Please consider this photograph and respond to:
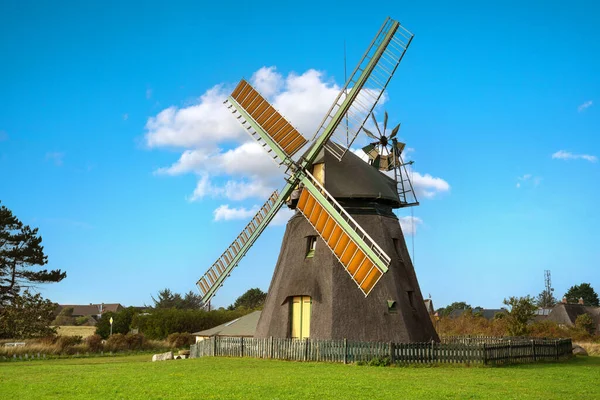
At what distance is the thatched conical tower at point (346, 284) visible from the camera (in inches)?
872

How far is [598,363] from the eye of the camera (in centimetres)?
2541

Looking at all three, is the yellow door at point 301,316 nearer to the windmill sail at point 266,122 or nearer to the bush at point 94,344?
the windmill sail at point 266,122

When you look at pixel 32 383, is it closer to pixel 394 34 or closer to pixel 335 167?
pixel 335 167

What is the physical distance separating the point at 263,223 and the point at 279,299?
3366mm

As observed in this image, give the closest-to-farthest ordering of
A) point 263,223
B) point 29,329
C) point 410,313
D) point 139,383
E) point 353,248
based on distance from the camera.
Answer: point 139,383
point 353,248
point 410,313
point 263,223
point 29,329

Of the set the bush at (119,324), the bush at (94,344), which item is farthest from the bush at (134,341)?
the bush at (119,324)

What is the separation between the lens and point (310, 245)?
23.9 meters

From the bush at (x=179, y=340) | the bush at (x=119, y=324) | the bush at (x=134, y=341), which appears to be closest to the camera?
the bush at (x=134, y=341)

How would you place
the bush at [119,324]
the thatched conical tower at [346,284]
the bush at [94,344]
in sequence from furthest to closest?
the bush at [119,324] → the bush at [94,344] → the thatched conical tower at [346,284]

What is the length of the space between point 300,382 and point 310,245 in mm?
8970

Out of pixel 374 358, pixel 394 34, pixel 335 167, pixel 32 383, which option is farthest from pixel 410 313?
pixel 32 383

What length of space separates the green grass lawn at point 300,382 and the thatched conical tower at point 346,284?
6.74ft

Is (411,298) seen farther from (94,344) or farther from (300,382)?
(94,344)

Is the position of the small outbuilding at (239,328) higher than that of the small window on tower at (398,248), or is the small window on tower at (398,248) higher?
the small window on tower at (398,248)
